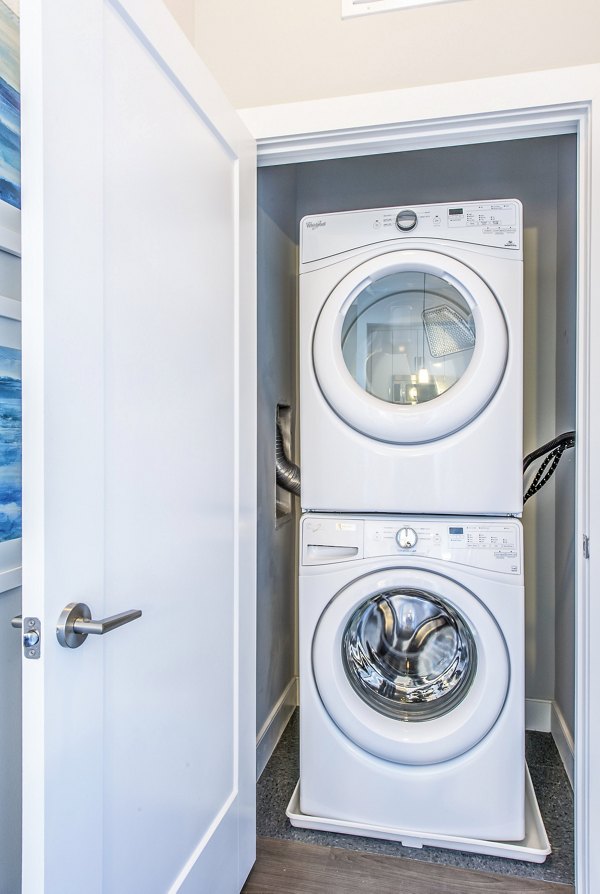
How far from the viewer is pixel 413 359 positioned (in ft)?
5.71

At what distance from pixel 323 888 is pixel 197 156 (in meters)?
1.81

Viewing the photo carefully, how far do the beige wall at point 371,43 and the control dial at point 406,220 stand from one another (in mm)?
332

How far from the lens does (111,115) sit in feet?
2.91

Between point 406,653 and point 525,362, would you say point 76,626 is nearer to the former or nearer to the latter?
point 406,653

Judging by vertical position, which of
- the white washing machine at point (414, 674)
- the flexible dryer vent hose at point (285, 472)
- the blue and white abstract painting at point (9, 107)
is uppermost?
the blue and white abstract painting at point (9, 107)

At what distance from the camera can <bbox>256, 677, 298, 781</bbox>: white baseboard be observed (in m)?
2.05

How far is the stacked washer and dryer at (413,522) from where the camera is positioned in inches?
62.8

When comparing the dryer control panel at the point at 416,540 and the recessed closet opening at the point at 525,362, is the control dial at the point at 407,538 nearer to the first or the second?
the dryer control panel at the point at 416,540

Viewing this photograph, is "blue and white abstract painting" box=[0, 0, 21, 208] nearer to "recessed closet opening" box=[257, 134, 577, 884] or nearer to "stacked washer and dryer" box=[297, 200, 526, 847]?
"stacked washer and dryer" box=[297, 200, 526, 847]

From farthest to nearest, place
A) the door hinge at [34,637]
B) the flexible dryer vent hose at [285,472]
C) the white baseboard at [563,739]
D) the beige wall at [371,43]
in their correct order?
the flexible dryer vent hose at [285,472], the white baseboard at [563,739], the beige wall at [371,43], the door hinge at [34,637]

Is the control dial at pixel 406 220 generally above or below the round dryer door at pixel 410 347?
above

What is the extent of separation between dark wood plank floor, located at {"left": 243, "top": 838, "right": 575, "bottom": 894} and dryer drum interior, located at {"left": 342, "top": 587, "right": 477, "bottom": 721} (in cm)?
40

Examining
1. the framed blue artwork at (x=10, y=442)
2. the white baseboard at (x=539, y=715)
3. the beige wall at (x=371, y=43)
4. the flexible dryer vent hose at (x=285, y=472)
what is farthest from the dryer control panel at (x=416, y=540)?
the beige wall at (x=371, y=43)

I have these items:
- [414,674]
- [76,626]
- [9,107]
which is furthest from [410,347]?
[76,626]
